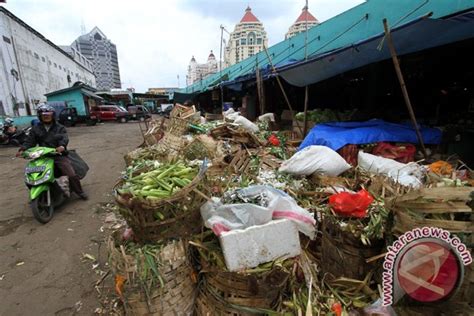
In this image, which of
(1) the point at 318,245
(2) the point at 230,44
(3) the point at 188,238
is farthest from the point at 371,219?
(2) the point at 230,44

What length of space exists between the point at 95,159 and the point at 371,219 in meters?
8.89

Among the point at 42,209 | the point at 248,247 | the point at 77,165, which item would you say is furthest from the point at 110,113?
the point at 248,247

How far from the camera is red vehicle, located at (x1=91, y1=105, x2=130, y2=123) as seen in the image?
82.9ft

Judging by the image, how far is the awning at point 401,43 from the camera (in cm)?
320

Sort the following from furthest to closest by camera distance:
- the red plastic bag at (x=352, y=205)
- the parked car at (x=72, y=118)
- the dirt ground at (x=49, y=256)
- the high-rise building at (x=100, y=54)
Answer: the high-rise building at (x=100, y=54), the parked car at (x=72, y=118), the dirt ground at (x=49, y=256), the red plastic bag at (x=352, y=205)

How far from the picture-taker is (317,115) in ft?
23.5

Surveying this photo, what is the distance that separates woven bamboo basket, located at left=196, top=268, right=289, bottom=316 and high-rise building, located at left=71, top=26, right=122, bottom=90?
329ft

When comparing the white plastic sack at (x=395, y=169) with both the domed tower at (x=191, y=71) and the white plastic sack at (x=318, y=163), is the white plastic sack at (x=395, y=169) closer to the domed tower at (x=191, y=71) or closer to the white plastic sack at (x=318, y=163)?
the white plastic sack at (x=318, y=163)

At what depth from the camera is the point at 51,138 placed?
4.57m

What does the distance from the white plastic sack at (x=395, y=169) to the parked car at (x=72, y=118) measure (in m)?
22.6

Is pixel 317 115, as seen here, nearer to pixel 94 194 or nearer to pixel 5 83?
pixel 94 194

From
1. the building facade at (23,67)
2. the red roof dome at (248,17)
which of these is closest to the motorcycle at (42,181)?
the building facade at (23,67)

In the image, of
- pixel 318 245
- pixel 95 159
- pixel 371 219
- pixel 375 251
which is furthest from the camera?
pixel 95 159

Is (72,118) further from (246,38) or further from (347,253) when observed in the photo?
(347,253)
